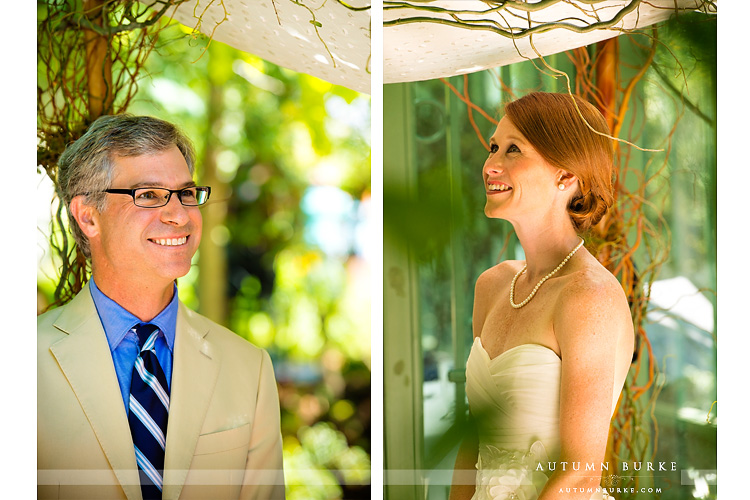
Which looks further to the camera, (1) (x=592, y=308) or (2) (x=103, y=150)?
(2) (x=103, y=150)

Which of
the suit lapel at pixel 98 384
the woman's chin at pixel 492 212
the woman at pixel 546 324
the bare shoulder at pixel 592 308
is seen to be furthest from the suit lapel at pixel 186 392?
the bare shoulder at pixel 592 308

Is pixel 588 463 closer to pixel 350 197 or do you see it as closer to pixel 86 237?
pixel 350 197

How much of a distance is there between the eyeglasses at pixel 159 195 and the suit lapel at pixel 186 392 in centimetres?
32

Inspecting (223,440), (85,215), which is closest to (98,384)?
(223,440)

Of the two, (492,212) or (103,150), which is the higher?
(103,150)

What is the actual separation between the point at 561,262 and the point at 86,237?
1.45 m

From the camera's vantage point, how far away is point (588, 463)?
1.96 meters

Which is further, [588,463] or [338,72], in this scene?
[338,72]

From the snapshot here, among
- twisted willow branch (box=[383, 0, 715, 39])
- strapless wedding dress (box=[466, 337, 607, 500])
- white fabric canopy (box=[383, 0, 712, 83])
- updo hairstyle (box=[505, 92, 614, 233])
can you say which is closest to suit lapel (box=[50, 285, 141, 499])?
strapless wedding dress (box=[466, 337, 607, 500])

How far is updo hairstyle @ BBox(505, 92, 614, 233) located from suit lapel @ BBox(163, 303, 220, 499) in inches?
46.7

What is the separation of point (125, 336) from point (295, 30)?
1.08 meters

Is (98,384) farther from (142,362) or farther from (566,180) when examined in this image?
(566,180)

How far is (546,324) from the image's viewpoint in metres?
1.96
